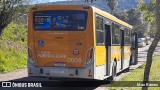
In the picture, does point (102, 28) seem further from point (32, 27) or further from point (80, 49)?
point (32, 27)

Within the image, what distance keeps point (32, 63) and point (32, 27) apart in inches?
51.9

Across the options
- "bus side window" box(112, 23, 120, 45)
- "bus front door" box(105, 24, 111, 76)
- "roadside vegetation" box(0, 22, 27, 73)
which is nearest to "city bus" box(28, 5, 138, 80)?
"bus front door" box(105, 24, 111, 76)

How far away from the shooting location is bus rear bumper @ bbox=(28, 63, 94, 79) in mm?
12680

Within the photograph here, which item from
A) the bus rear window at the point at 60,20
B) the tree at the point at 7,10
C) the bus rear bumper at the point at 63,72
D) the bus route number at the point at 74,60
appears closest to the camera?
the bus rear bumper at the point at 63,72

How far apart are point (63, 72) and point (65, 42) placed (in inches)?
41.8

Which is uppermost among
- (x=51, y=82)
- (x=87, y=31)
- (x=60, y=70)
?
(x=87, y=31)

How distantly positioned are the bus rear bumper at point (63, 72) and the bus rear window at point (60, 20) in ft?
4.66

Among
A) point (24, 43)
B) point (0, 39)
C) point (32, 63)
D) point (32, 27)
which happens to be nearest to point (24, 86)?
point (32, 63)

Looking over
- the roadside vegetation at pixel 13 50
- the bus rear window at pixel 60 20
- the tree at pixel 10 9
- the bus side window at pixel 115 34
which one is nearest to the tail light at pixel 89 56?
the bus rear window at pixel 60 20

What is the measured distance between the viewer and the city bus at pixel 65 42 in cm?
1275

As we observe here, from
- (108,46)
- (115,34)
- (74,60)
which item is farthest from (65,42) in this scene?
(115,34)

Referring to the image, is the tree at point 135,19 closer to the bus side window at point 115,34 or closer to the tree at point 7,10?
the tree at point 7,10

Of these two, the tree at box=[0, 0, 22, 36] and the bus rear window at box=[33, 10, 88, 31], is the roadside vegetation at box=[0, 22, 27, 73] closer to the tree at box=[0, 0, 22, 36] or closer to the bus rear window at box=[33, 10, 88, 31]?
the tree at box=[0, 0, 22, 36]

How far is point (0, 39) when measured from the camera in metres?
25.7
